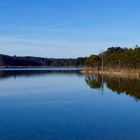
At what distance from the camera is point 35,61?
161 meters

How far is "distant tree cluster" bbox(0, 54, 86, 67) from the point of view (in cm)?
14462

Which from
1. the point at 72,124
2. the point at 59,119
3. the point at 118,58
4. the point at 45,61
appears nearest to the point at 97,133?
the point at 72,124

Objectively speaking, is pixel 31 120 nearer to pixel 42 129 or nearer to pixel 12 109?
pixel 42 129

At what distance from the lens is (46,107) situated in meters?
16.7

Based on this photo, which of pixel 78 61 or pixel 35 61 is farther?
pixel 35 61

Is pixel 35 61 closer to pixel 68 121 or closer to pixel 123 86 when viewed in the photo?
pixel 123 86

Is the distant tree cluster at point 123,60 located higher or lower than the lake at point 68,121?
higher

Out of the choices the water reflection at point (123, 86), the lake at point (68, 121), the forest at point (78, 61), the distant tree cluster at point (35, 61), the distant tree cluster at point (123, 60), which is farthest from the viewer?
the distant tree cluster at point (35, 61)

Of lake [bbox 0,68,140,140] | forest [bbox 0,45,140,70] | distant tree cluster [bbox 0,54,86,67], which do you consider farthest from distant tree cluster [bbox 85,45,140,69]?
distant tree cluster [bbox 0,54,86,67]

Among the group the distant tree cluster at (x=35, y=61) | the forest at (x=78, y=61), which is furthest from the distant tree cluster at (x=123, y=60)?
the distant tree cluster at (x=35, y=61)

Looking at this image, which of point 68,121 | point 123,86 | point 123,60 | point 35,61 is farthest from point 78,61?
point 68,121

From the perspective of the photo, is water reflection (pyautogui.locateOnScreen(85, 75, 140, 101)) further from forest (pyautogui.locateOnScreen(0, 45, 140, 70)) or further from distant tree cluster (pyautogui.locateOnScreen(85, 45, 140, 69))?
forest (pyautogui.locateOnScreen(0, 45, 140, 70))

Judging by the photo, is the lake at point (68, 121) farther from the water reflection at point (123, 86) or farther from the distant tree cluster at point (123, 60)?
the distant tree cluster at point (123, 60)

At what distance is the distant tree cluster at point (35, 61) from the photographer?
145 m
